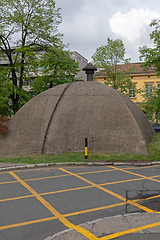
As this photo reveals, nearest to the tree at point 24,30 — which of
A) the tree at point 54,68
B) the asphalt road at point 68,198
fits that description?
the tree at point 54,68

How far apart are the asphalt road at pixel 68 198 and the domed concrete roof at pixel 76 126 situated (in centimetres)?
374

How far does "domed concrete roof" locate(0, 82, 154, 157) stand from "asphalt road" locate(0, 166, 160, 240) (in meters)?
3.74

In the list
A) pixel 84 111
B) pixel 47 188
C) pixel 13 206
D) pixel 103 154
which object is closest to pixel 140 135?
pixel 103 154

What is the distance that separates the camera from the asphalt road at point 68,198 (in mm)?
5062

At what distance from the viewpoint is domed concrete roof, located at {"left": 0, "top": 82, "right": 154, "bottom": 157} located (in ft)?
46.1

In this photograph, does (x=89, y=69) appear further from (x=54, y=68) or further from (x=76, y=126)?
(x=54, y=68)

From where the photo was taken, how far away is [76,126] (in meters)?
14.6

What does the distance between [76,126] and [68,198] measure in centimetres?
802

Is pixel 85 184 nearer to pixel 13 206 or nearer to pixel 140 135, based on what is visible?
pixel 13 206

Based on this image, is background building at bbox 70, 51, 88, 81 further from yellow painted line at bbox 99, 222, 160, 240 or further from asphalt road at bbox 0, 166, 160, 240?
yellow painted line at bbox 99, 222, 160, 240

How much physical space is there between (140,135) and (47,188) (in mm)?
7857

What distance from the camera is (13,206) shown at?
6223 mm

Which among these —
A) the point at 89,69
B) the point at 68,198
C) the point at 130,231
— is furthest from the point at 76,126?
the point at 130,231

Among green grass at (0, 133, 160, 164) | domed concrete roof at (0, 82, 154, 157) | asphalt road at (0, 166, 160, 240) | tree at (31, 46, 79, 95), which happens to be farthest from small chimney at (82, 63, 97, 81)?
asphalt road at (0, 166, 160, 240)
